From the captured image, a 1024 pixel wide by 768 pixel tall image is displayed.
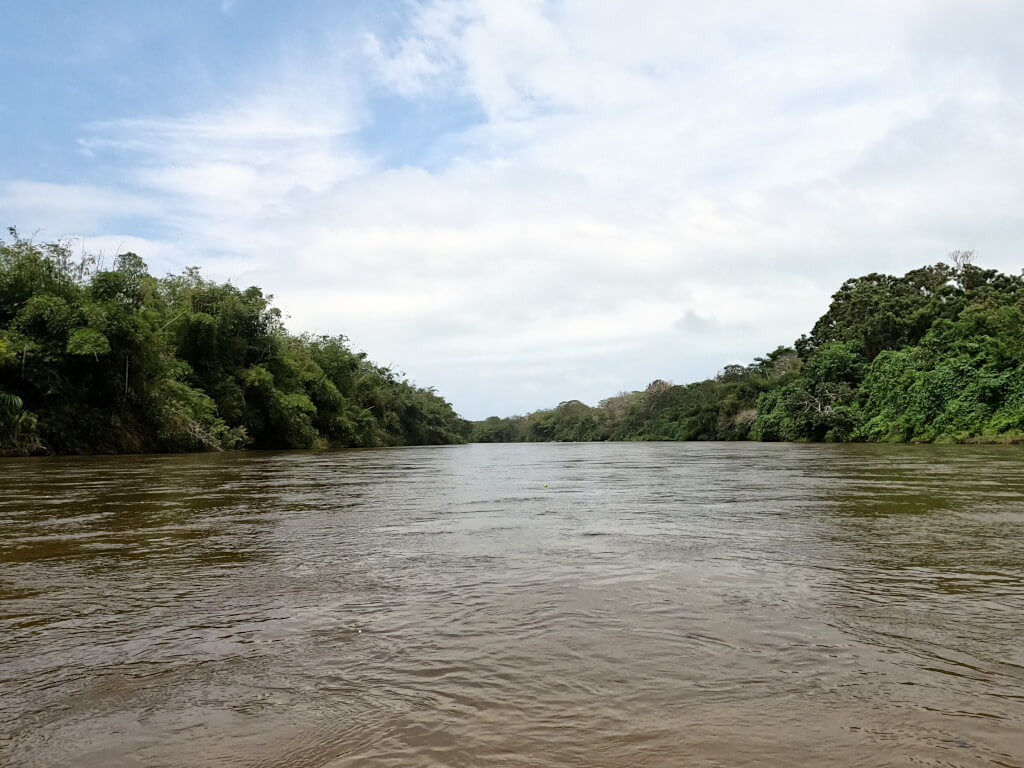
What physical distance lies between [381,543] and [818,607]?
3087 mm

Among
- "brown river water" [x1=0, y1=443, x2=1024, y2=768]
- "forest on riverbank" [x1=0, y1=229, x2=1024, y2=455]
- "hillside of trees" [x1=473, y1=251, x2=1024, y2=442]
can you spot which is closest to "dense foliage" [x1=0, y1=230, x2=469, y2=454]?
"forest on riverbank" [x1=0, y1=229, x2=1024, y2=455]

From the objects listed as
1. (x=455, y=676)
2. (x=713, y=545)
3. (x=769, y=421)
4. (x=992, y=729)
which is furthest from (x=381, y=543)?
(x=769, y=421)

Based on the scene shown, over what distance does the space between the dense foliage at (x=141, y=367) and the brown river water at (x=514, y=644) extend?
16.6 metres

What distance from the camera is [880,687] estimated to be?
2.04 meters

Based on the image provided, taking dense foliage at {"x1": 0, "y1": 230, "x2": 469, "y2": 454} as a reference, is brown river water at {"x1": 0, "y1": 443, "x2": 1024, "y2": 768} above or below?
below

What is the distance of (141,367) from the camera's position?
73.0 feet

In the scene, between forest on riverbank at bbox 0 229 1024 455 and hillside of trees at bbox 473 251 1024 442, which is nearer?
forest on riverbank at bbox 0 229 1024 455

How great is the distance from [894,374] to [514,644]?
38.3 meters

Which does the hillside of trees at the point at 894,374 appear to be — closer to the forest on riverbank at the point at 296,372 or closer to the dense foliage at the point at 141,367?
the forest on riverbank at the point at 296,372

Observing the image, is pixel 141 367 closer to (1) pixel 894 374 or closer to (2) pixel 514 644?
(2) pixel 514 644

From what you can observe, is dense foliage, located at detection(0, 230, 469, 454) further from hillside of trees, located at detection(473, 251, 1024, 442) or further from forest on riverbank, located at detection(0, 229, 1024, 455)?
hillside of trees, located at detection(473, 251, 1024, 442)

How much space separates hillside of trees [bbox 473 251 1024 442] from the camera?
28.5 metres

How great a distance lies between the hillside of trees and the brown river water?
1118 inches

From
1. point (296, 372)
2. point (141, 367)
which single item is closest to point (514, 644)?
point (141, 367)
